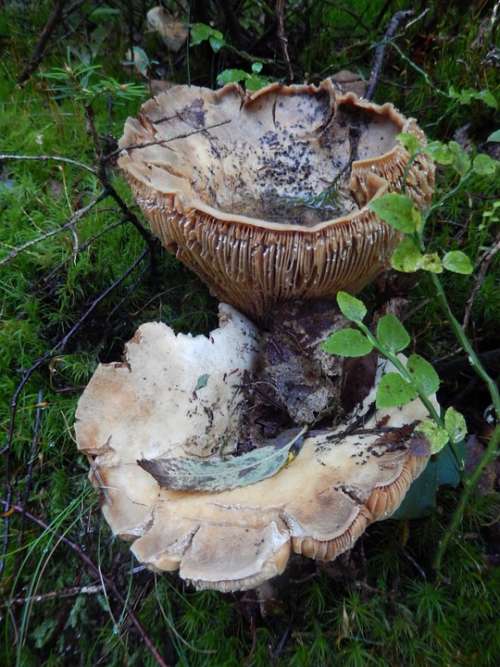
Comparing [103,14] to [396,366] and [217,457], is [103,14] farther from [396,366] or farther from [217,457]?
[396,366]

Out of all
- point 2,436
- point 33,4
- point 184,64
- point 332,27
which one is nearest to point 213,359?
point 2,436

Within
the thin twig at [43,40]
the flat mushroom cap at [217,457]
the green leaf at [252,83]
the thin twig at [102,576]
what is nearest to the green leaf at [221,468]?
the flat mushroom cap at [217,457]

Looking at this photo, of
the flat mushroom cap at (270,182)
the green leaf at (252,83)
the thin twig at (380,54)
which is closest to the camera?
the flat mushroom cap at (270,182)

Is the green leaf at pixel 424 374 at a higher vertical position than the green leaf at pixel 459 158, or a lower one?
lower

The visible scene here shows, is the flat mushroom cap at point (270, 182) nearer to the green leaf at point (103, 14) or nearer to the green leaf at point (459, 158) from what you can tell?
the green leaf at point (459, 158)

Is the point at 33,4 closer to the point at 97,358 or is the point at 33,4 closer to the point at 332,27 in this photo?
the point at 332,27

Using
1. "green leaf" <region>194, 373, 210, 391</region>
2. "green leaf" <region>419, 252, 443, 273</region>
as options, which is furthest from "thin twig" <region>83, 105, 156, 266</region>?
"green leaf" <region>419, 252, 443, 273</region>
